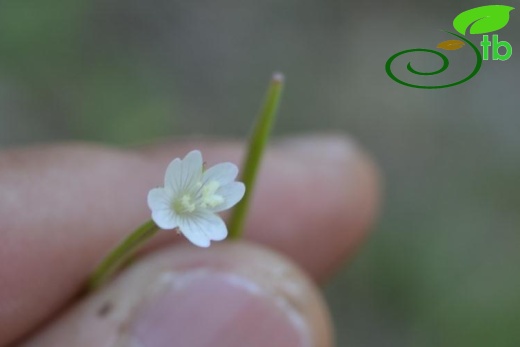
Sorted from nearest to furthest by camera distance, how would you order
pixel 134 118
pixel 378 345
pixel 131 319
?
pixel 131 319, pixel 378 345, pixel 134 118

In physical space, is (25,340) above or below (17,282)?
below

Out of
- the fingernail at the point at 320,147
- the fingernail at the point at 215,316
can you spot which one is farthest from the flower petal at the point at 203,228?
the fingernail at the point at 320,147

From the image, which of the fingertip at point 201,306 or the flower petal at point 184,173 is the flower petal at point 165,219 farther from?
the fingertip at point 201,306

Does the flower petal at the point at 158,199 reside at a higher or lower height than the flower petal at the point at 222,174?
lower

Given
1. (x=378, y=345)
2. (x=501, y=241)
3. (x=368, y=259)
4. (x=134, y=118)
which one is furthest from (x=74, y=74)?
(x=501, y=241)

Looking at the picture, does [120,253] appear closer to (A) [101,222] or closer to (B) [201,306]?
(B) [201,306]

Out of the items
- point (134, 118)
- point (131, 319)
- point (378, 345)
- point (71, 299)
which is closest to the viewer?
point (131, 319)

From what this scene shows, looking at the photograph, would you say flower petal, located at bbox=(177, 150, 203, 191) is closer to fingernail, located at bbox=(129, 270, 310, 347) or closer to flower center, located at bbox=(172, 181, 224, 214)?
flower center, located at bbox=(172, 181, 224, 214)

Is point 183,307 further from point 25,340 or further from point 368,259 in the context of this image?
point 368,259
